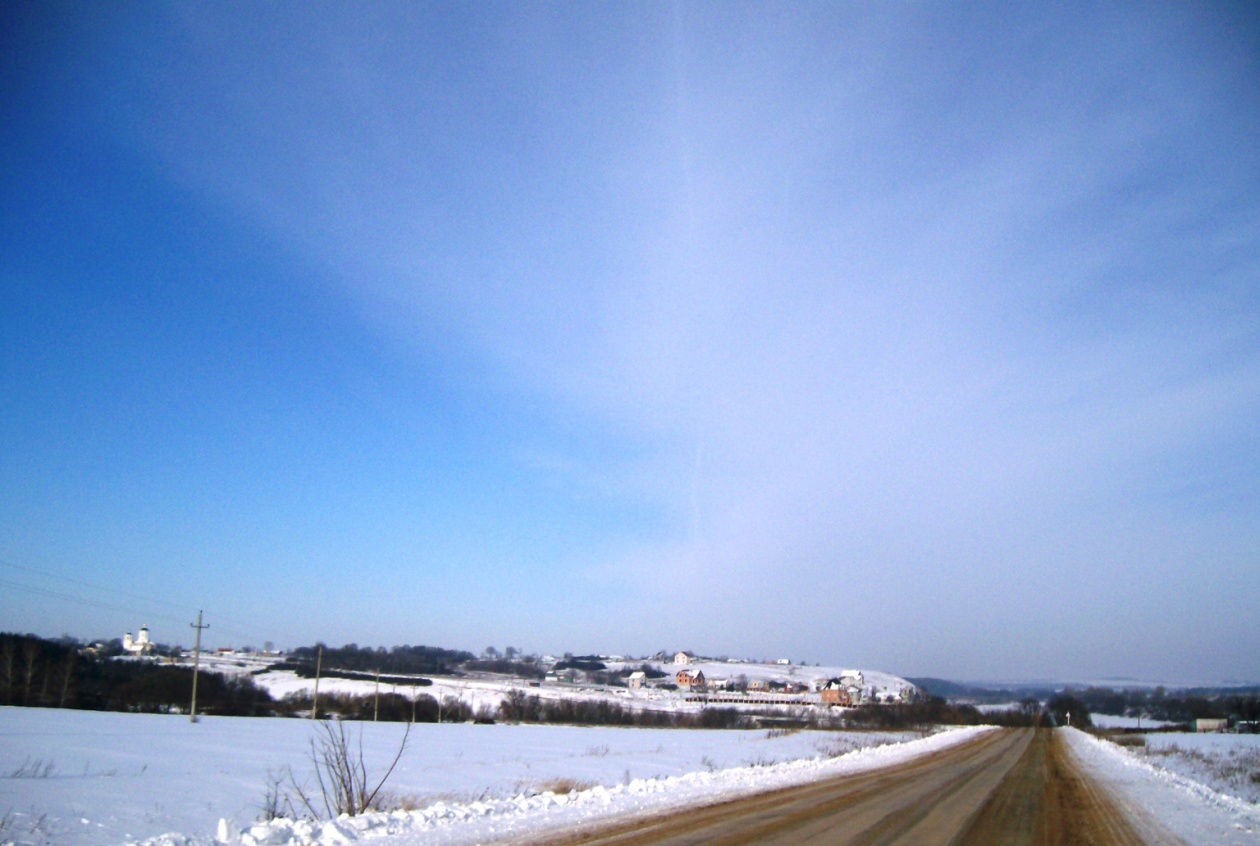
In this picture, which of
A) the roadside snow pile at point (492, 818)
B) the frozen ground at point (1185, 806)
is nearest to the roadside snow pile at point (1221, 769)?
the frozen ground at point (1185, 806)

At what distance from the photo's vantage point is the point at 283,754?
3091cm

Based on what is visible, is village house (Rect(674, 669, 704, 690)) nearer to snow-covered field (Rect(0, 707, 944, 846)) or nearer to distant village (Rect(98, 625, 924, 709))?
distant village (Rect(98, 625, 924, 709))

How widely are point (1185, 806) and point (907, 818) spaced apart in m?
8.67

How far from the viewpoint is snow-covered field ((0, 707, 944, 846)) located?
1315 cm

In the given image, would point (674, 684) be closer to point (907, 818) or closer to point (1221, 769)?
point (1221, 769)

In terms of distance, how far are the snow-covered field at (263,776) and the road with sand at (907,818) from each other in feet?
5.95

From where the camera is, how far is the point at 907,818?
15.0 m

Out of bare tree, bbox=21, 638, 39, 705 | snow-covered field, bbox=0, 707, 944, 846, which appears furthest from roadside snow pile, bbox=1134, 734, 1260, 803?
bare tree, bbox=21, 638, 39, 705

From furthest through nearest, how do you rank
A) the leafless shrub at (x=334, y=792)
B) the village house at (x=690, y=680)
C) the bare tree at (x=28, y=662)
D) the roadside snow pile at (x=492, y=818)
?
the village house at (x=690, y=680)
the bare tree at (x=28, y=662)
the leafless shrub at (x=334, y=792)
the roadside snow pile at (x=492, y=818)

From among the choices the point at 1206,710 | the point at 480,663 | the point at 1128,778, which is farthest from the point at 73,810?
the point at 480,663

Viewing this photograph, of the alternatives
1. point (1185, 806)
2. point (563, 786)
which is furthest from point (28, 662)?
point (1185, 806)

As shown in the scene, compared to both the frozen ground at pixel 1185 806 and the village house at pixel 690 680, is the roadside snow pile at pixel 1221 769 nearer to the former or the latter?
the frozen ground at pixel 1185 806

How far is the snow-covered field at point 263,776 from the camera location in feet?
43.1

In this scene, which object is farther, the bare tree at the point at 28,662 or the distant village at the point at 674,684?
the distant village at the point at 674,684
